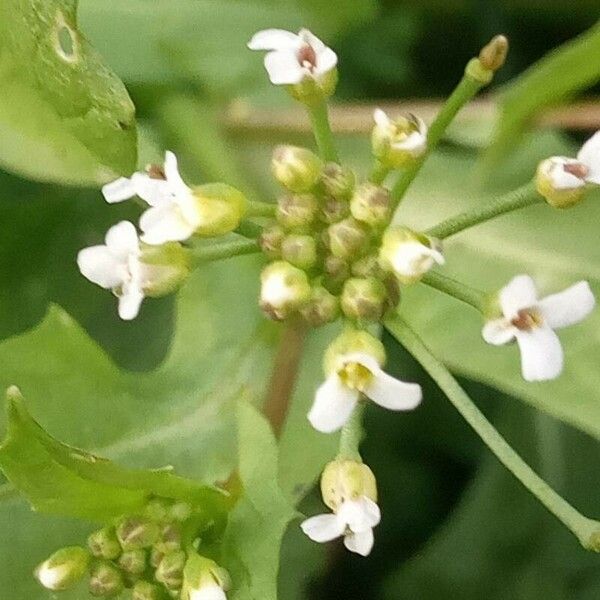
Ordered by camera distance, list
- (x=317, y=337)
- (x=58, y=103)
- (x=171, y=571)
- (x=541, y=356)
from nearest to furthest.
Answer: (x=541, y=356) < (x=171, y=571) < (x=58, y=103) < (x=317, y=337)

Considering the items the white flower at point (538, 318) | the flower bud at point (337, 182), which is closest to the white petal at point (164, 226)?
the flower bud at point (337, 182)

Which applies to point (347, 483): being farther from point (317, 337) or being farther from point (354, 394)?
point (317, 337)

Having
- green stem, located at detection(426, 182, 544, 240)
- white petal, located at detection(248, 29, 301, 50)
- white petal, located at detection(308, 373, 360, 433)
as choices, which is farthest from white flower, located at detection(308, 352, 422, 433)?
white petal, located at detection(248, 29, 301, 50)

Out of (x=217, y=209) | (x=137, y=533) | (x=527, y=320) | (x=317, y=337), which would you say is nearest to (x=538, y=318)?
(x=527, y=320)

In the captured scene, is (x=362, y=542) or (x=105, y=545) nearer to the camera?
(x=362, y=542)

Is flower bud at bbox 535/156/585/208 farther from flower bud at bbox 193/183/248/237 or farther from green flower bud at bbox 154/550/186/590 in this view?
green flower bud at bbox 154/550/186/590

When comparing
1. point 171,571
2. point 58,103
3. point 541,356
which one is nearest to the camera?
point 541,356

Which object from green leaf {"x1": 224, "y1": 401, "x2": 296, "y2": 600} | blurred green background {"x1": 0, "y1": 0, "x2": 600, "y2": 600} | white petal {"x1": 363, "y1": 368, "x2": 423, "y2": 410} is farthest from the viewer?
blurred green background {"x1": 0, "y1": 0, "x2": 600, "y2": 600}
